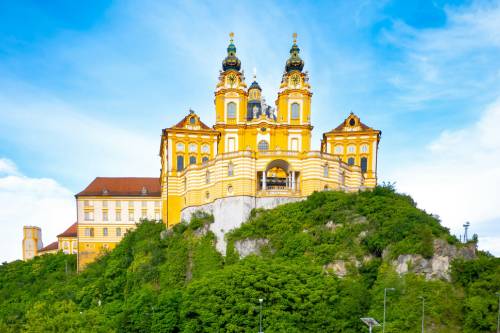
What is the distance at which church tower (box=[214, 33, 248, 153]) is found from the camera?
72250mm

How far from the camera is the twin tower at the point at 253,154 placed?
59.0 metres

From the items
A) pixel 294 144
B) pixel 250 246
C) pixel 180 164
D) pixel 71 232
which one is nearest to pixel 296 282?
pixel 250 246

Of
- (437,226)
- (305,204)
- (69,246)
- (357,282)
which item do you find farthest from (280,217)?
(69,246)

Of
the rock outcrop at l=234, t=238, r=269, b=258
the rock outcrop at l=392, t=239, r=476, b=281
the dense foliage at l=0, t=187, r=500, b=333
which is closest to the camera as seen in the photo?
the dense foliage at l=0, t=187, r=500, b=333

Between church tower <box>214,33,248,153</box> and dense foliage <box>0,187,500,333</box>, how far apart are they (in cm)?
1511

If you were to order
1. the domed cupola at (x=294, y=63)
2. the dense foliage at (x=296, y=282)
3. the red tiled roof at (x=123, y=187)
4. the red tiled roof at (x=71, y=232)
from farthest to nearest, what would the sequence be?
the red tiled roof at (x=71, y=232) < the red tiled roof at (x=123, y=187) < the domed cupola at (x=294, y=63) < the dense foliage at (x=296, y=282)

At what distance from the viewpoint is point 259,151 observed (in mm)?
60094

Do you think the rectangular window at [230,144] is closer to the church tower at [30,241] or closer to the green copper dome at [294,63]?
the green copper dome at [294,63]

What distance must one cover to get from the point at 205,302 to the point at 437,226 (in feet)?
80.9

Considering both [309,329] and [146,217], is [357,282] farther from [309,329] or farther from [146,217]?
[146,217]

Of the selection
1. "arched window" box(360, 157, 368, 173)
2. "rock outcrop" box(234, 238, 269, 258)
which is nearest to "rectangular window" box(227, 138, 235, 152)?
"arched window" box(360, 157, 368, 173)

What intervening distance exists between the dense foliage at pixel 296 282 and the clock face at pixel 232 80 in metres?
21.5

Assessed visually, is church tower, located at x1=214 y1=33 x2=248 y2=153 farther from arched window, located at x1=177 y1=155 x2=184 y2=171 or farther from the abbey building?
arched window, located at x1=177 y1=155 x2=184 y2=171

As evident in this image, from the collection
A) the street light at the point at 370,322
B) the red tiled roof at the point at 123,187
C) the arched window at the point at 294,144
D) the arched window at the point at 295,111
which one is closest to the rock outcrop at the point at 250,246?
the street light at the point at 370,322
